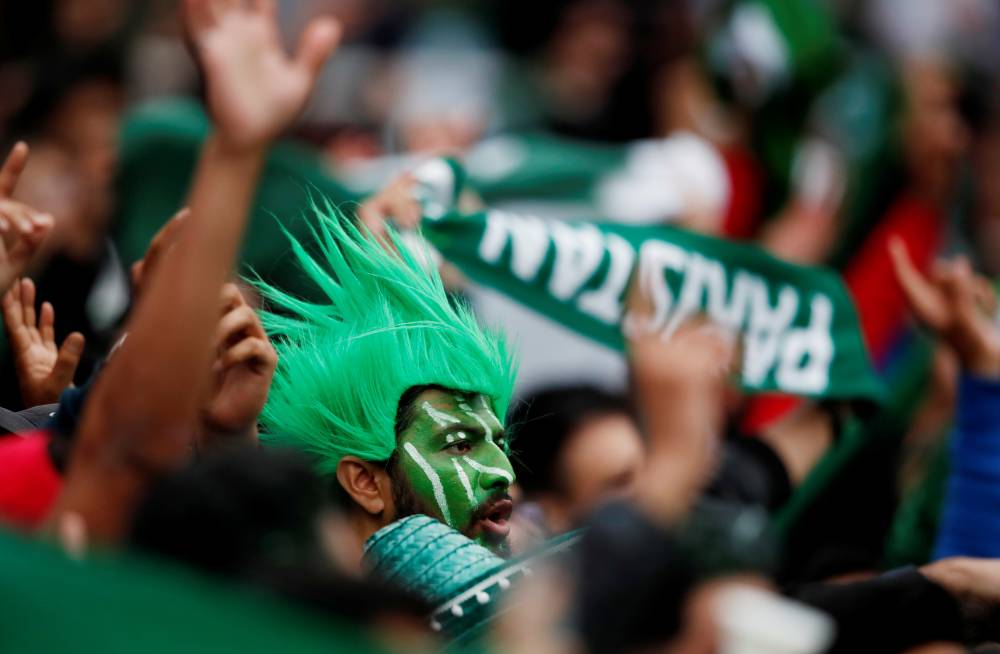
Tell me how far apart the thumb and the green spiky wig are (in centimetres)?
33

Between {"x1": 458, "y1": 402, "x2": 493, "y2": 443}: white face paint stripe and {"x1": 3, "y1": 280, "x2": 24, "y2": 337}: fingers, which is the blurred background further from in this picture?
{"x1": 458, "y1": 402, "x2": 493, "y2": 443}: white face paint stripe

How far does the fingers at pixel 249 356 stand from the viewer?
2.55m

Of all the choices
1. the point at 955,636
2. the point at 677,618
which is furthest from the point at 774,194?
the point at 677,618

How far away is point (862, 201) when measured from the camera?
5.59m

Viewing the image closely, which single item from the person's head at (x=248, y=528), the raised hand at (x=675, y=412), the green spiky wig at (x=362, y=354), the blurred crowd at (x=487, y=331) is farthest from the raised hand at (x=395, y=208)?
the person's head at (x=248, y=528)

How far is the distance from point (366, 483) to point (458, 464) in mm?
177

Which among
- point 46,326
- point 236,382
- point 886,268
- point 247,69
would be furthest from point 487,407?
point 886,268

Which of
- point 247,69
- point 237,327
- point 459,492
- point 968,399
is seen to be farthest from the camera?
point 968,399

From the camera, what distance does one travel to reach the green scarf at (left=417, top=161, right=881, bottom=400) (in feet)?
13.6

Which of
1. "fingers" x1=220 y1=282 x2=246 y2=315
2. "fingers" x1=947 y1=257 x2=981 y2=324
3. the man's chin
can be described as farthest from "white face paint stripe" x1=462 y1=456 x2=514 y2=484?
"fingers" x1=947 y1=257 x2=981 y2=324

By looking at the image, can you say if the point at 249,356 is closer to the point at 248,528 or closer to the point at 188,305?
the point at 188,305

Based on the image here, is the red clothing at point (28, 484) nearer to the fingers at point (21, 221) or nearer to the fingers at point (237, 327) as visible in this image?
the fingers at point (237, 327)

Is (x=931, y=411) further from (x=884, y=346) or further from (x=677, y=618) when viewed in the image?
(x=677, y=618)

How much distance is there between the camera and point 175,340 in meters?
1.94
